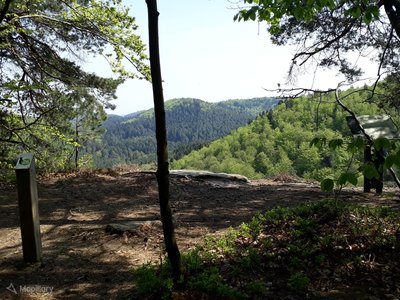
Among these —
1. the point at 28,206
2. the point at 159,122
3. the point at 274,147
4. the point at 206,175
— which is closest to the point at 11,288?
the point at 28,206

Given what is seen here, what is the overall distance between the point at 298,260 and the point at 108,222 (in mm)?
3967

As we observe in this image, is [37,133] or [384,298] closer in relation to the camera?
[384,298]

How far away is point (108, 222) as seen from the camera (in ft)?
22.6

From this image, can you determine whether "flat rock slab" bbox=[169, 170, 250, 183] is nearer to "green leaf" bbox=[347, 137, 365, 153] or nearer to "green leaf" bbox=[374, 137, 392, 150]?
"green leaf" bbox=[347, 137, 365, 153]

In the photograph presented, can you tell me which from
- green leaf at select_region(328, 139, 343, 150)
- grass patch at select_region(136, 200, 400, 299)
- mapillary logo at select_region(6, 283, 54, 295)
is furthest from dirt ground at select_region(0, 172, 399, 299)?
green leaf at select_region(328, 139, 343, 150)

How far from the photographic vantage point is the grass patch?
3615mm

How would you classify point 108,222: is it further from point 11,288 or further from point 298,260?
point 298,260

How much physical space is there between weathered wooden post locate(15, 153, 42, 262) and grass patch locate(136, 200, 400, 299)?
161 centimetres

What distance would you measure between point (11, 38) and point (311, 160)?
70084mm

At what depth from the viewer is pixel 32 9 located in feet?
33.8

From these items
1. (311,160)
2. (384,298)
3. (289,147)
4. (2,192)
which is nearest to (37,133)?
(2,192)

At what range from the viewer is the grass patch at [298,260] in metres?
3.62

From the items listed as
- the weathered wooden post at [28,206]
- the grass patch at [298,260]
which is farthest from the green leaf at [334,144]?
the weathered wooden post at [28,206]

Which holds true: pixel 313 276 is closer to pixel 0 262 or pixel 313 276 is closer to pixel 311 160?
pixel 0 262
